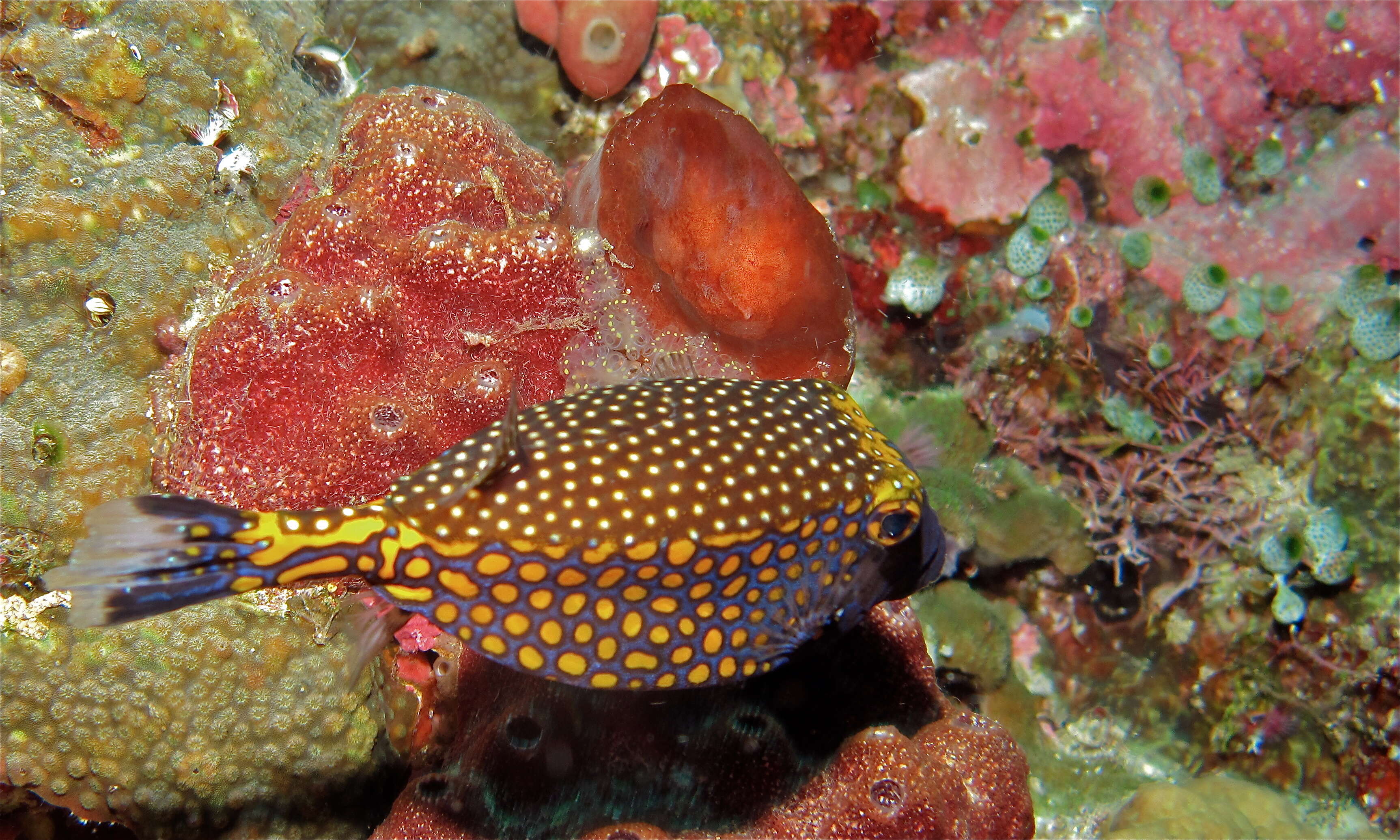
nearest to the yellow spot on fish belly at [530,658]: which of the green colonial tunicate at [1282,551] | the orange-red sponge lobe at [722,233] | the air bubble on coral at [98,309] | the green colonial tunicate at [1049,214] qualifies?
the orange-red sponge lobe at [722,233]

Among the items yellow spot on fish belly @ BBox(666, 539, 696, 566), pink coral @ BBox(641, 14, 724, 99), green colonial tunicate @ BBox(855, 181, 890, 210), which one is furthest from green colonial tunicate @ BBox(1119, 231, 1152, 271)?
yellow spot on fish belly @ BBox(666, 539, 696, 566)

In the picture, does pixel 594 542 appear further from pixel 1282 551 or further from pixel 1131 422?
pixel 1282 551

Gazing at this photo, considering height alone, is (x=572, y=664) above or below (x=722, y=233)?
below

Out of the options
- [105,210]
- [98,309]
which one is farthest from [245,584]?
[105,210]

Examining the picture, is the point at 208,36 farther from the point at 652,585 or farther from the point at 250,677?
the point at 652,585

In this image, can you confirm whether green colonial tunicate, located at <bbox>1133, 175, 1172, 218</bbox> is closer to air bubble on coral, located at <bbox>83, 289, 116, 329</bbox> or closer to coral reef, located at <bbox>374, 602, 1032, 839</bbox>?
coral reef, located at <bbox>374, 602, 1032, 839</bbox>
